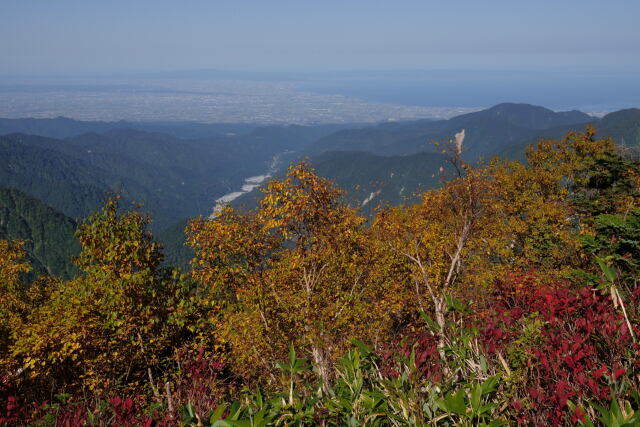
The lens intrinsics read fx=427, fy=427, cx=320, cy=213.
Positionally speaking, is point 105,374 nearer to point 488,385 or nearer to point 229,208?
point 229,208

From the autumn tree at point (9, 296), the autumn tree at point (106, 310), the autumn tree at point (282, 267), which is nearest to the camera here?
→ the autumn tree at point (282, 267)

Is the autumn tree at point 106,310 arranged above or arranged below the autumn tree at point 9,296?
above

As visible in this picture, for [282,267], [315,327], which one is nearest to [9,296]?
[282,267]

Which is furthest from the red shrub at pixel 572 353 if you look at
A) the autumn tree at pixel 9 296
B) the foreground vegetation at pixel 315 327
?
the autumn tree at pixel 9 296

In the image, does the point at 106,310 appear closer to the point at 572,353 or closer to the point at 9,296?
the point at 9,296

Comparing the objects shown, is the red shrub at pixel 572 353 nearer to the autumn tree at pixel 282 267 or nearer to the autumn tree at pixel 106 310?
the autumn tree at pixel 282 267

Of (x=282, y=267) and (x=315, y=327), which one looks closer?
(x=315, y=327)

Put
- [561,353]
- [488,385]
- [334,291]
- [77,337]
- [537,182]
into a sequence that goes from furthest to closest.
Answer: [537,182]
[334,291]
[77,337]
[561,353]
[488,385]

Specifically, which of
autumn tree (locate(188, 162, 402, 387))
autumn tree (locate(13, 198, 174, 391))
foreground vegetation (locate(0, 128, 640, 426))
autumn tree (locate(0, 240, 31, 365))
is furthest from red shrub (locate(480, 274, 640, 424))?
autumn tree (locate(0, 240, 31, 365))

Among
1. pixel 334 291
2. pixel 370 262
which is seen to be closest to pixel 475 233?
pixel 370 262
